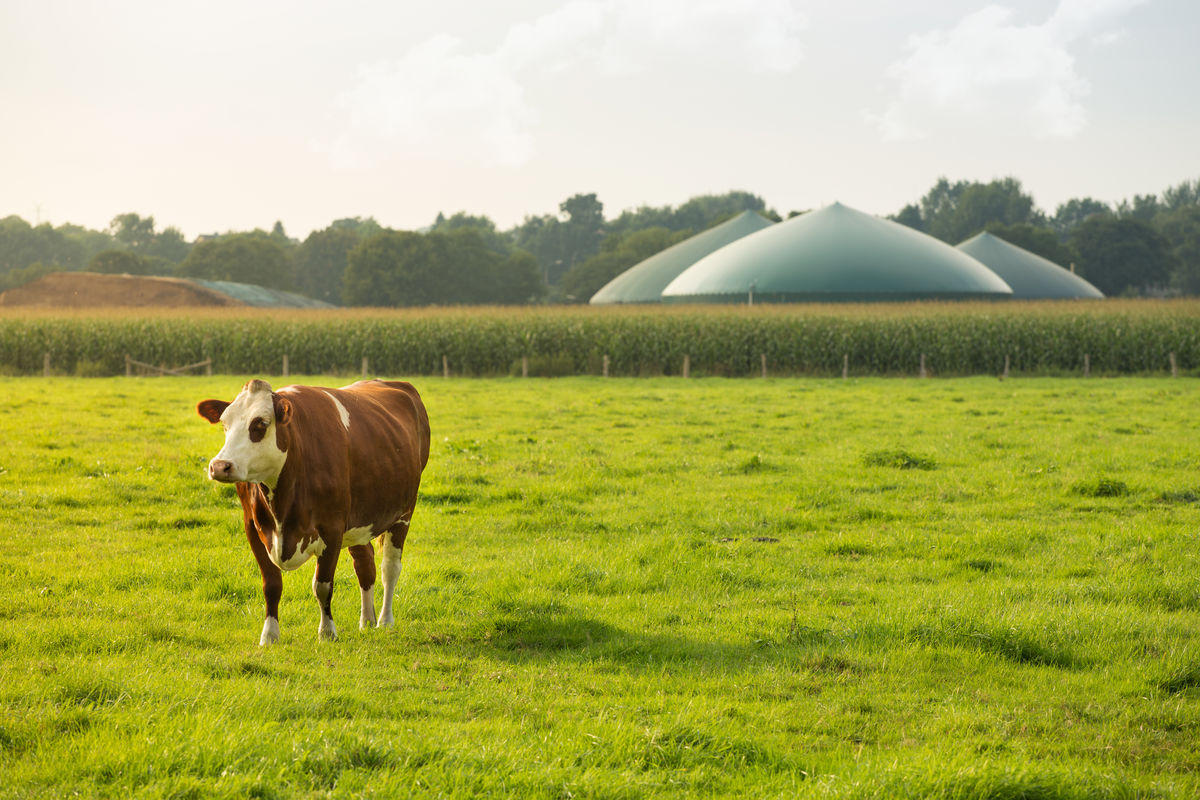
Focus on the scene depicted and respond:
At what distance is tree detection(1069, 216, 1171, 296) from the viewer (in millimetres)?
103500

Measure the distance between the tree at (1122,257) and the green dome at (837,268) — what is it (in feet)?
138

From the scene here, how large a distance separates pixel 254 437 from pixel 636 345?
1254 inches

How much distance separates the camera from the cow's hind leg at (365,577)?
23.9 feet

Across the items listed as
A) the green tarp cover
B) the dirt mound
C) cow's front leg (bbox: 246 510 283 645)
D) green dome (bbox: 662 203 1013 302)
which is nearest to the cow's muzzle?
cow's front leg (bbox: 246 510 283 645)

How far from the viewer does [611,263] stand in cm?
10519

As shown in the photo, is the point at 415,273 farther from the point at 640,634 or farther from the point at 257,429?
the point at 257,429

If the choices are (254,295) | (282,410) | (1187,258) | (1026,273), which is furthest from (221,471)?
(1187,258)

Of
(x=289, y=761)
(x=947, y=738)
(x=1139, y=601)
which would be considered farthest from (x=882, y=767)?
(x=1139, y=601)

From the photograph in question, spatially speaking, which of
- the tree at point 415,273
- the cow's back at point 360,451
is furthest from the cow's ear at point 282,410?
the tree at point 415,273

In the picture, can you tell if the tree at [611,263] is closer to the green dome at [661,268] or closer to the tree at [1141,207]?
the green dome at [661,268]

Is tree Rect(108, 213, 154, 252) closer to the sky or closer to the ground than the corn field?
closer to the sky

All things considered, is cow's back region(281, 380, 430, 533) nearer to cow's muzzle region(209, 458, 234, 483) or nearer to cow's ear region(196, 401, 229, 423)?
cow's ear region(196, 401, 229, 423)

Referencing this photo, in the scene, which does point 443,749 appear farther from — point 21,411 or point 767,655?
point 21,411

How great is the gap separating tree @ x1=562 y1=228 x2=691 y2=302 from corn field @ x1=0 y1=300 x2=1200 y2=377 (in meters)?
65.6
